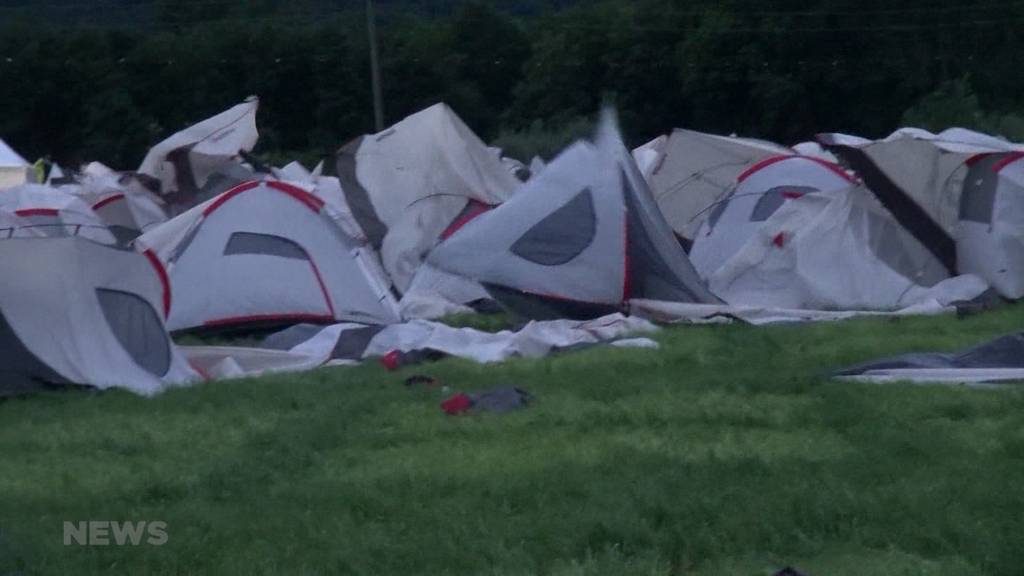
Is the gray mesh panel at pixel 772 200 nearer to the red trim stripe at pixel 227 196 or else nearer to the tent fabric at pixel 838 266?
the tent fabric at pixel 838 266

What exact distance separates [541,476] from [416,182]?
9581mm

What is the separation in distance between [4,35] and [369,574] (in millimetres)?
48768

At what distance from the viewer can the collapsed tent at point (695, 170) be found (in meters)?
17.9

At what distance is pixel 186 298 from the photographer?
13.0m

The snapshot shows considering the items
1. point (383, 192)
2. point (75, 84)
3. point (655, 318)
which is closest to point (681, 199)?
point (383, 192)

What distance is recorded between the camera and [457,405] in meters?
8.51

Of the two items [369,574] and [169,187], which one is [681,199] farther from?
[369,574]

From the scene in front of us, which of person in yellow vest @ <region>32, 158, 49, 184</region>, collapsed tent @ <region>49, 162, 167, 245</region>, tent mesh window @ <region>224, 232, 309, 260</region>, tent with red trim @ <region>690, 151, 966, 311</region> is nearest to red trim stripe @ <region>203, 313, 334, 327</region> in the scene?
tent mesh window @ <region>224, 232, 309, 260</region>

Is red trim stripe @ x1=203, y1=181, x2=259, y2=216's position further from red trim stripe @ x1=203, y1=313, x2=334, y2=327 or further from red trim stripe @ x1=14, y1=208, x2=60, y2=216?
red trim stripe @ x1=14, y1=208, x2=60, y2=216

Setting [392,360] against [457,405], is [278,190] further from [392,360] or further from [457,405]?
[457,405]

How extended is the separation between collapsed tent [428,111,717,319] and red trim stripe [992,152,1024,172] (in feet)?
10.3

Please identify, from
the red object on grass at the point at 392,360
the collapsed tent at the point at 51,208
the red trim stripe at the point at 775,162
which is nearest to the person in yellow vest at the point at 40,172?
the collapsed tent at the point at 51,208

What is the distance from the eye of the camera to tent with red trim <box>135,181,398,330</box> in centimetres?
1288

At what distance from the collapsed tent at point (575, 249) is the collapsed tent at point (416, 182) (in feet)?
7.76
